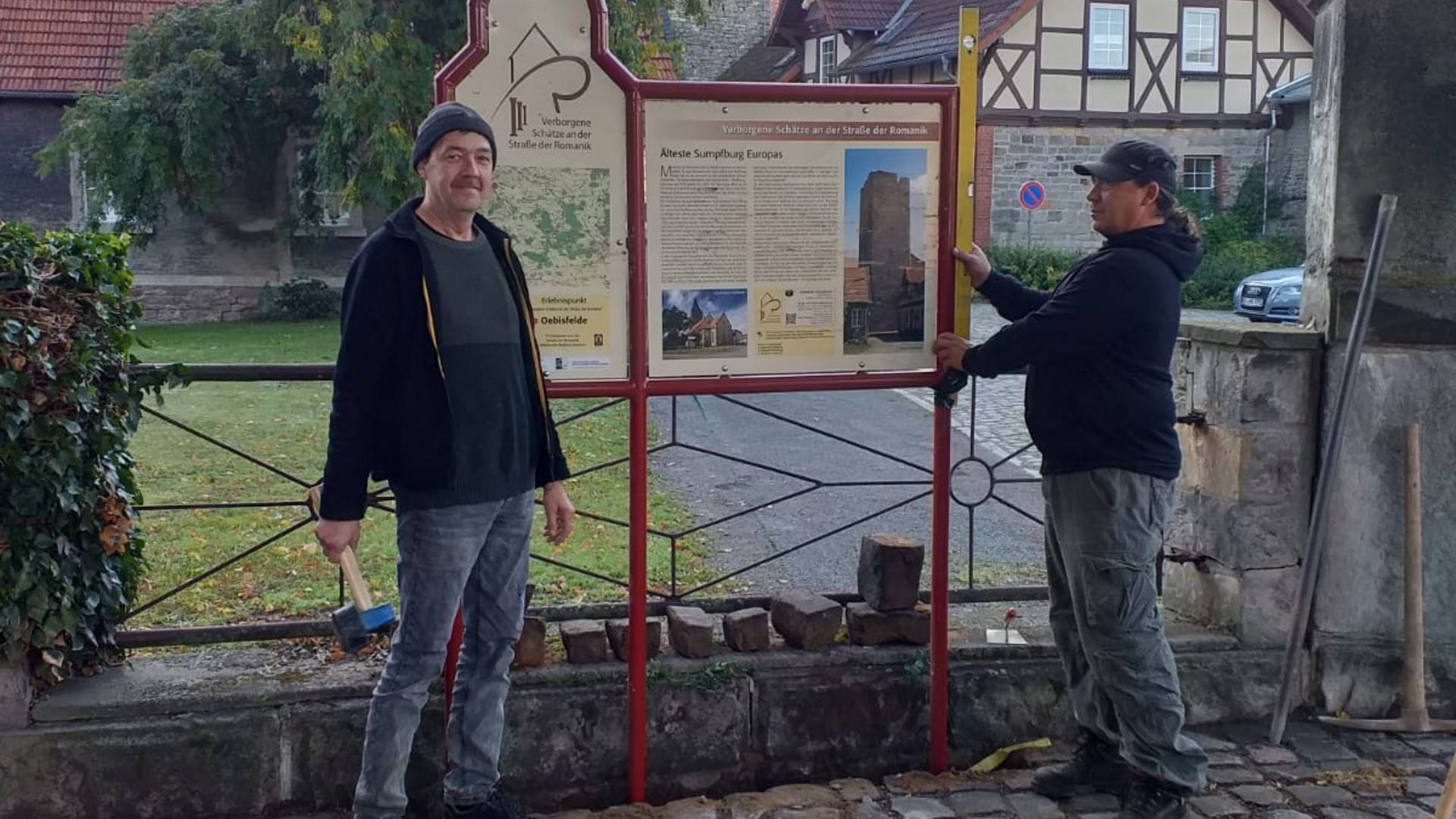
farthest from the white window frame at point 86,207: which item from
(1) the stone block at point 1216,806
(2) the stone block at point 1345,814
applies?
(2) the stone block at point 1345,814

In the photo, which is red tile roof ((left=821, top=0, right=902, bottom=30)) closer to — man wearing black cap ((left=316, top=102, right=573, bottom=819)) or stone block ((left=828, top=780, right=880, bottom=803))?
stone block ((left=828, top=780, right=880, bottom=803))

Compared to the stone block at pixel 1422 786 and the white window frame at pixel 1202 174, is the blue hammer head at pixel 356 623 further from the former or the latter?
the white window frame at pixel 1202 174

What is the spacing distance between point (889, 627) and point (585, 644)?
3.28 feet

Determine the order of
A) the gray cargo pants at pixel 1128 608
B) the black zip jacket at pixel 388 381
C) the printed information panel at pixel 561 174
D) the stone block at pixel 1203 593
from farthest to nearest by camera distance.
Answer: the stone block at pixel 1203 593
the gray cargo pants at pixel 1128 608
the printed information panel at pixel 561 174
the black zip jacket at pixel 388 381

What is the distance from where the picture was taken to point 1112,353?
3.93 metres

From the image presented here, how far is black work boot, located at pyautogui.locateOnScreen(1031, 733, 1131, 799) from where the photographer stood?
424cm

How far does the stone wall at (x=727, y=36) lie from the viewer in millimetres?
38531

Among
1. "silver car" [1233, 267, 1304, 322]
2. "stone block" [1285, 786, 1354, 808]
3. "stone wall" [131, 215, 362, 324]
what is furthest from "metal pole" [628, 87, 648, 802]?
"stone wall" [131, 215, 362, 324]

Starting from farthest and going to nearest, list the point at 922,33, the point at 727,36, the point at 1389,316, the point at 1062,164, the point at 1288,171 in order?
the point at 727,36
the point at 1288,171
the point at 922,33
the point at 1062,164
the point at 1389,316

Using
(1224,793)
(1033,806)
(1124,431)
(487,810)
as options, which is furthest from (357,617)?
(1224,793)

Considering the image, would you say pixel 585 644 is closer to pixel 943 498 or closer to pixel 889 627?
pixel 889 627

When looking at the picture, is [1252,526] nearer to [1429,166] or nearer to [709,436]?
[1429,166]

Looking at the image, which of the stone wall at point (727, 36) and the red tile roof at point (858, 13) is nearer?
the red tile roof at point (858, 13)

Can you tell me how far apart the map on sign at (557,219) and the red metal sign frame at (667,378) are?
9 centimetres
